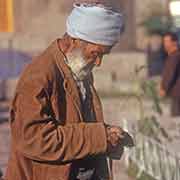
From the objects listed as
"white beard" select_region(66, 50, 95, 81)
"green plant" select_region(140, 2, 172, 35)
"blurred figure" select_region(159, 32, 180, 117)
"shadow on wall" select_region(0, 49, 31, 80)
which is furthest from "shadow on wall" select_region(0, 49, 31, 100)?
"white beard" select_region(66, 50, 95, 81)

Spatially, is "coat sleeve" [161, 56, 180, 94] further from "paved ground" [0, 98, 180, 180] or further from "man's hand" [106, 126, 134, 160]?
"man's hand" [106, 126, 134, 160]

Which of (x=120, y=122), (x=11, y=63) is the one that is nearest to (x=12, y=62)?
(x=11, y=63)

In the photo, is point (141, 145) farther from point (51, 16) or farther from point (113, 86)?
point (51, 16)

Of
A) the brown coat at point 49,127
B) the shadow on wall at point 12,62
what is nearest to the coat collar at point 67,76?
the brown coat at point 49,127

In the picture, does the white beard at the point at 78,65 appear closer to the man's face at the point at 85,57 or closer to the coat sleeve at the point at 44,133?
the man's face at the point at 85,57

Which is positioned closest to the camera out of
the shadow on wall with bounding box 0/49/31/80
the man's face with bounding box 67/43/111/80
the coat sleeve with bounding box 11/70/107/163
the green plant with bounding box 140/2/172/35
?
the coat sleeve with bounding box 11/70/107/163

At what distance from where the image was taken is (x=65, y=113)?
3.77m

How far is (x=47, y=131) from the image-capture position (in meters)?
3.63

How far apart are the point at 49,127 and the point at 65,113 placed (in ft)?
0.52

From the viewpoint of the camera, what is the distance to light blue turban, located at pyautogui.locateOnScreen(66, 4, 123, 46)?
146 inches

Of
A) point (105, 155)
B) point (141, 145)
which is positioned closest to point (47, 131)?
point (105, 155)

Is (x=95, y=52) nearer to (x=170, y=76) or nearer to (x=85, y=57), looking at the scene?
(x=85, y=57)

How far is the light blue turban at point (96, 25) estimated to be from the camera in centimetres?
370

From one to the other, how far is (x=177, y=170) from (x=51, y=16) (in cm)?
1268
